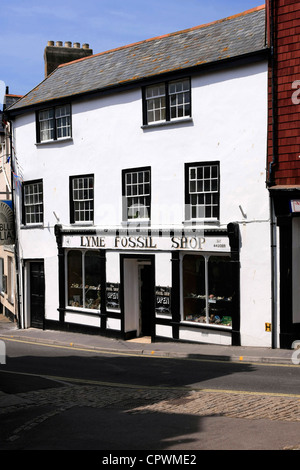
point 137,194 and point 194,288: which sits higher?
point 137,194

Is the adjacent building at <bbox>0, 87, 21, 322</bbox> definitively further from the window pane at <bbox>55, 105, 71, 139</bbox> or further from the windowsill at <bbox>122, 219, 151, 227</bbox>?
the windowsill at <bbox>122, 219, 151, 227</bbox>

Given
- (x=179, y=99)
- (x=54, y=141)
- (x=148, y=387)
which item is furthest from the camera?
(x=54, y=141)

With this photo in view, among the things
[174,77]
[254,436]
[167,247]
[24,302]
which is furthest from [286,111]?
[24,302]

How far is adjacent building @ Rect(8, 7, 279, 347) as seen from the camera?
Result: 1753 cm

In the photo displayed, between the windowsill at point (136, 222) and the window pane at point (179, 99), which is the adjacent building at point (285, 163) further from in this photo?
the windowsill at point (136, 222)

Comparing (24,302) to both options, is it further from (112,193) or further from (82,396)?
(82,396)

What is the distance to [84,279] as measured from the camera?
23.0m

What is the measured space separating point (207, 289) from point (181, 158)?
4263 mm

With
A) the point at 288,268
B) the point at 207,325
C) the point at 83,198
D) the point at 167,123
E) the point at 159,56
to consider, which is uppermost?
A: the point at 159,56

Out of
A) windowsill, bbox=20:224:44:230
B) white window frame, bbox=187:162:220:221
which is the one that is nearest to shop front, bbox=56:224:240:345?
white window frame, bbox=187:162:220:221

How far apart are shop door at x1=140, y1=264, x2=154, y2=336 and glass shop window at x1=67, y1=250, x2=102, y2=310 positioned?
1.78 m

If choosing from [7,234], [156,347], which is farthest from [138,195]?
[7,234]

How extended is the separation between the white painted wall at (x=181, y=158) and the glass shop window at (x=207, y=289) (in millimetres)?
704

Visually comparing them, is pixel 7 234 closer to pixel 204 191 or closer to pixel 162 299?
pixel 162 299
